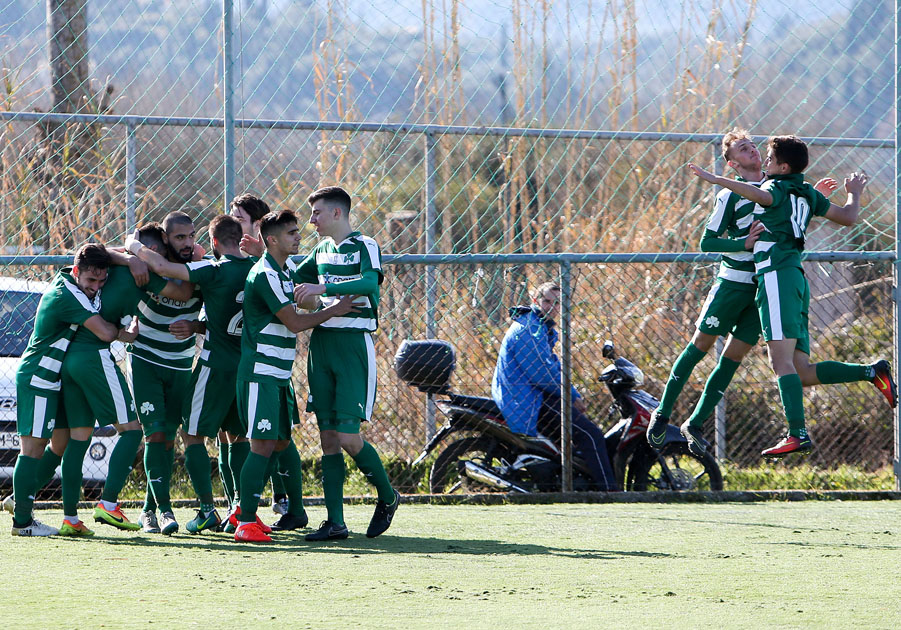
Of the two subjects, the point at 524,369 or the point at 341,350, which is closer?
the point at 341,350

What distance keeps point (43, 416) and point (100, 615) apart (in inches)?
90.6

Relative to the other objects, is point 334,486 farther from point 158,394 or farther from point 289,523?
point 158,394

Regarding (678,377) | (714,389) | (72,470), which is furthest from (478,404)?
(72,470)

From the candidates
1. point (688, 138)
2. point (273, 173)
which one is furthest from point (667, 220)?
point (273, 173)

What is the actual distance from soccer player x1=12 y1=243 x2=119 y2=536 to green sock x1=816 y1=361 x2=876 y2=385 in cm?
386

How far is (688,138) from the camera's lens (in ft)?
29.8

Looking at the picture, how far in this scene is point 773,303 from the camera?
650 cm

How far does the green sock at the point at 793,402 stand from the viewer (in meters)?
6.48

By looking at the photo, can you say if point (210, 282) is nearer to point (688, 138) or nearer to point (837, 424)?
point (688, 138)

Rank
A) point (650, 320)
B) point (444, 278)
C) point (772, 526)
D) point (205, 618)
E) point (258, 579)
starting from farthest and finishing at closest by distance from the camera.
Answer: point (650, 320)
point (444, 278)
point (772, 526)
point (258, 579)
point (205, 618)

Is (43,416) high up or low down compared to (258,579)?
up

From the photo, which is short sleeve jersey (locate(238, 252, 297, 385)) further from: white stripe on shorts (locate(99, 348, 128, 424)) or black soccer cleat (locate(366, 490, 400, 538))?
black soccer cleat (locate(366, 490, 400, 538))

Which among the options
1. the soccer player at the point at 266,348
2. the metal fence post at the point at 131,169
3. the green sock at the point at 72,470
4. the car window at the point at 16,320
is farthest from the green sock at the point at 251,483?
the metal fence post at the point at 131,169

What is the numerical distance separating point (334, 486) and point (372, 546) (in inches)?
16.9
